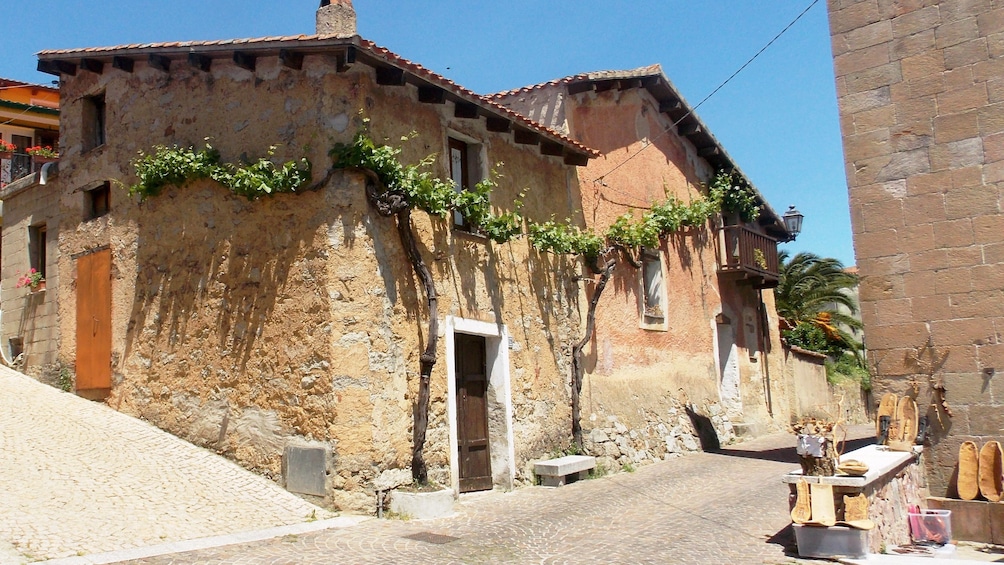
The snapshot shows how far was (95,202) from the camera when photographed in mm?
12977

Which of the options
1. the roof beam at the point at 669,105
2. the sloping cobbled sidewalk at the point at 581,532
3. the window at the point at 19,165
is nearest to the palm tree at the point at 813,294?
the roof beam at the point at 669,105

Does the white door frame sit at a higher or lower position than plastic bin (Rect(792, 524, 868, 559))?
higher

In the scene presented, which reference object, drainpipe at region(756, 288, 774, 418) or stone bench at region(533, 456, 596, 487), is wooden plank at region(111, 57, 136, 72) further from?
drainpipe at region(756, 288, 774, 418)

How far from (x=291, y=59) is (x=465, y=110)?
103 inches

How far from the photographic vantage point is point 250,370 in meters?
10.2

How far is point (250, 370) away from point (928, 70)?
891 cm

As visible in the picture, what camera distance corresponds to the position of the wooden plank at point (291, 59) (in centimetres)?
1000

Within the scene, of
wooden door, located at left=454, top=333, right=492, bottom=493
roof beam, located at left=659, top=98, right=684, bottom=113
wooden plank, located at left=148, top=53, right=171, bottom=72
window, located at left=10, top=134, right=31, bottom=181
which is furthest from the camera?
window, located at left=10, top=134, right=31, bottom=181

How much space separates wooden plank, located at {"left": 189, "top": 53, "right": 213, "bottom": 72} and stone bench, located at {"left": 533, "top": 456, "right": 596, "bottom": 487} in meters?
7.01

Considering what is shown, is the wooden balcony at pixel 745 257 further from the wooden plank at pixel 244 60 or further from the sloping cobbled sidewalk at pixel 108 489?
the sloping cobbled sidewalk at pixel 108 489

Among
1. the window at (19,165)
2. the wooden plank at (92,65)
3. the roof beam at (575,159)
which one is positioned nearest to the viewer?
the wooden plank at (92,65)

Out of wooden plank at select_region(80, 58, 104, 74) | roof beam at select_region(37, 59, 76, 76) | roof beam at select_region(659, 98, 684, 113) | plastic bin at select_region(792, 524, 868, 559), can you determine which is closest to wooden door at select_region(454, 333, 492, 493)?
plastic bin at select_region(792, 524, 868, 559)

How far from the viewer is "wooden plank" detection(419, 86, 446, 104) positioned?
35.8 feet

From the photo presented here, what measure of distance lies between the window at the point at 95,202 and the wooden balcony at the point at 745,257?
1232cm
